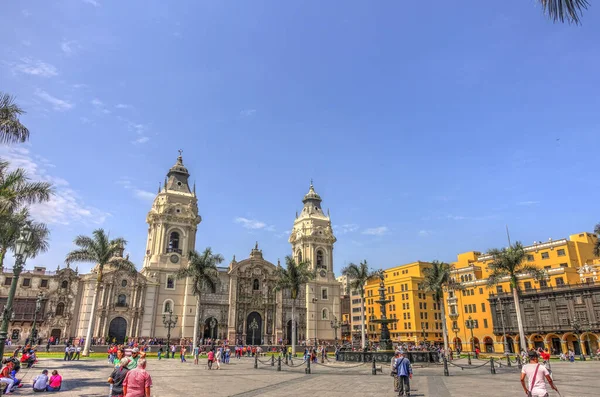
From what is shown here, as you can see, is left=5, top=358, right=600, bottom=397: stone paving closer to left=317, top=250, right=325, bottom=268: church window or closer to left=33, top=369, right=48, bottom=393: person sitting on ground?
left=33, top=369, right=48, bottom=393: person sitting on ground

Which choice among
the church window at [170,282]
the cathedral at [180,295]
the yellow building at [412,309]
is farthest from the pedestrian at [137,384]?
the yellow building at [412,309]

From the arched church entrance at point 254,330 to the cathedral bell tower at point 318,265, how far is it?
29.6 feet

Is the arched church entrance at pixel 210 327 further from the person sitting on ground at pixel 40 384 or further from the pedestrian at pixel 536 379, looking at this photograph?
the pedestrian at pixel 536 379

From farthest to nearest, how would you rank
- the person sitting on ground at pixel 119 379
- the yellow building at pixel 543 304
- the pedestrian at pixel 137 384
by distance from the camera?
the yellow building at pixel 543 304, the person sitting on ground at pixel 119 379, the pedestrian at pixel 137 384

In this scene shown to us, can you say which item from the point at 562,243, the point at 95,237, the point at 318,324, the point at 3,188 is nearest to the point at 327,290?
the point at 318,324

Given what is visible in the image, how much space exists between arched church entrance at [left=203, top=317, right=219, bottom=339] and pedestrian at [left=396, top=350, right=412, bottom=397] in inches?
2088

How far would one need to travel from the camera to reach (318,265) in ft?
257

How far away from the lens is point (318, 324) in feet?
242

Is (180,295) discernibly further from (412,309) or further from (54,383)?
(54,383)

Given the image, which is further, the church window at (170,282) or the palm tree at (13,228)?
the church window at (170,282)

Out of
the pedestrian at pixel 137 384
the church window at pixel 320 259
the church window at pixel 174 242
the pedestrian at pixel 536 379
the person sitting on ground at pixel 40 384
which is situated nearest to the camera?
the pedestrian at pixel 137 384

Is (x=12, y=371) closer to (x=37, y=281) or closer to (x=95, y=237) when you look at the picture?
(x=95, y=237)

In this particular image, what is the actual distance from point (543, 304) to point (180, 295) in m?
54.5

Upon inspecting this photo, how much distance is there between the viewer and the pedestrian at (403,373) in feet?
52.0
